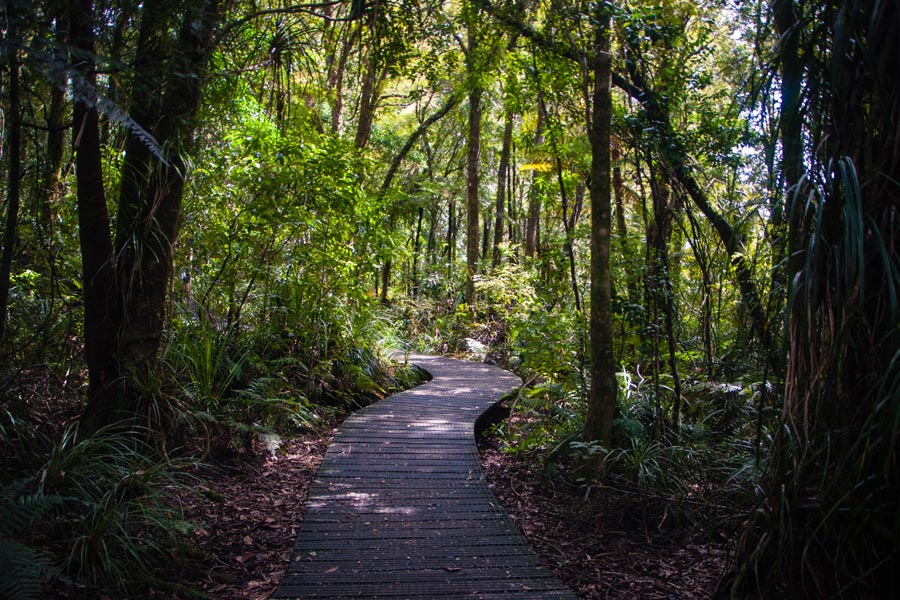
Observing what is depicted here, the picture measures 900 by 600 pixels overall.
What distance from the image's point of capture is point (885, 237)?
251 centimetres

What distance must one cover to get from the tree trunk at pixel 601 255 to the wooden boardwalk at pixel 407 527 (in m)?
1.20

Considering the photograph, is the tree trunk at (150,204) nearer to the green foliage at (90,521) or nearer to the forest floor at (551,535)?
the green foliage at (90,521)

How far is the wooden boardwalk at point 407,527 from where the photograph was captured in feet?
11.0

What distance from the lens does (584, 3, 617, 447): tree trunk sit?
16.5ft

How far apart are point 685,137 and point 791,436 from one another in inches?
169

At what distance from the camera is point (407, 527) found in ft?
13.6

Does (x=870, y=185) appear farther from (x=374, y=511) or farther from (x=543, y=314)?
(x=543, y=314)

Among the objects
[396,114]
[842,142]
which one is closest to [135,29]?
[842,142]

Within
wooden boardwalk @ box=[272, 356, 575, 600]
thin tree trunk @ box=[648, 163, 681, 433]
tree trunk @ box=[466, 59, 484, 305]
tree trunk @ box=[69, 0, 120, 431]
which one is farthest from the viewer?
tree trunk @ box=[466, 59, 484, 305]

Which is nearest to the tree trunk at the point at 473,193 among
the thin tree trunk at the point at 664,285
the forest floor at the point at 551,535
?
the thin tree trunk at the point at 664,285

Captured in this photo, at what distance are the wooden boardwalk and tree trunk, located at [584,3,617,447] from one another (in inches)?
47.3

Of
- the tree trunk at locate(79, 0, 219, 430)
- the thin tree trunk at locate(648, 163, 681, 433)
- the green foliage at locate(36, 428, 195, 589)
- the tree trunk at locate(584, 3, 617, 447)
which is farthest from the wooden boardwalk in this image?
the thin tree trunk at locate(648, 163, 681, 433)

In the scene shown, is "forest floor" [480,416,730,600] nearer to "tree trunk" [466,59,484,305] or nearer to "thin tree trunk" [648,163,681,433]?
"thin tree trunk" [648,163,681,433]

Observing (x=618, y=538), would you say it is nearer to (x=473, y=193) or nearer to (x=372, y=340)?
(x=372, y=340)
